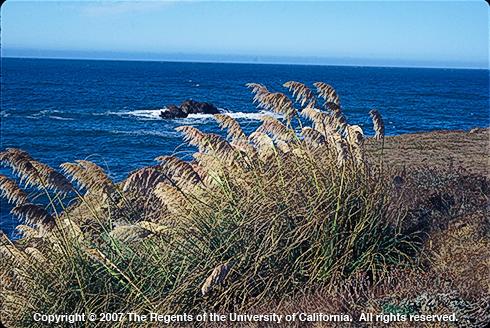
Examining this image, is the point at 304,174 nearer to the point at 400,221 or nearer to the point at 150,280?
the point at 400,221

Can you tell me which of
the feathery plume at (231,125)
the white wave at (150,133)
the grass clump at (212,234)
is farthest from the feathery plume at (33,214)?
the white wave at (150,133)

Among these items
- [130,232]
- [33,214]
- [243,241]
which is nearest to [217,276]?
[243,241]

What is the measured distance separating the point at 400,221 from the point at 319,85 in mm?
1672

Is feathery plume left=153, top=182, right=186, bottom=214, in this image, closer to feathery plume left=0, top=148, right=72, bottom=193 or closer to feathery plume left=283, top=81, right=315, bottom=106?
feathery plume left=0, top=148, right=72, bottom=193

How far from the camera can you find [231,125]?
6.61m

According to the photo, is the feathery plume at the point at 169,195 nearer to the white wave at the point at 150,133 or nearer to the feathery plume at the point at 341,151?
the feathery plume at the point at 341,151

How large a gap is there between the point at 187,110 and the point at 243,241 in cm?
4261

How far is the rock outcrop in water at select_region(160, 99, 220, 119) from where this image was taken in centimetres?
4788

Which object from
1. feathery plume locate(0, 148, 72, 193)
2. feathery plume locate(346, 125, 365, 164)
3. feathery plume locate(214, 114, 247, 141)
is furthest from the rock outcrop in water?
feathery plume locate(0, 148, 72, 193)

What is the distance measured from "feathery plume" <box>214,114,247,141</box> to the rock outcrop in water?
40861 mm

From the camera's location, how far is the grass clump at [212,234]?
586cm

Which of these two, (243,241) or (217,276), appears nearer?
(217,276)

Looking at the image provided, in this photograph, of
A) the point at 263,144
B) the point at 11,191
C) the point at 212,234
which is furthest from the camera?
the point at 263,144

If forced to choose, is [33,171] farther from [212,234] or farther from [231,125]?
[231,125]
